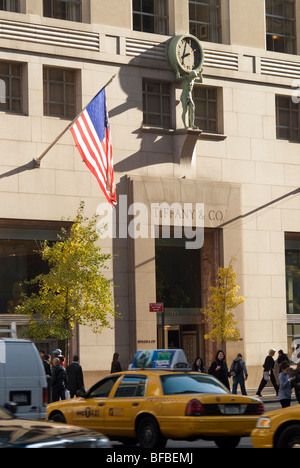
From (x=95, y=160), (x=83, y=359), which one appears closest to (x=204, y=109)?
(x=95, y=160)

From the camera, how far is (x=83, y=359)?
32719mm

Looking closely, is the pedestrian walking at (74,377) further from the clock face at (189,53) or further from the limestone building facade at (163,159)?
the clock face at (189,53)

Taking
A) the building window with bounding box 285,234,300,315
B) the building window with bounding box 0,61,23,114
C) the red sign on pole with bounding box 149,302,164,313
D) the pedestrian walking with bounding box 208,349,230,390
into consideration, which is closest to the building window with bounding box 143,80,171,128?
the building window with bounding box 0,61,23,114

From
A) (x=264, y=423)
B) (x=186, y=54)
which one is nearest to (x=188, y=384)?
(x=264, y=423)

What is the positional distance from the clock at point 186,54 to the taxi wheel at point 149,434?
2153cm

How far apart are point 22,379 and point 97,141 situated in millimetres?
14084

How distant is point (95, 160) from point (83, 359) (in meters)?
7.21

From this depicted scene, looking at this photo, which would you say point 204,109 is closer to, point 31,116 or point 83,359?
point 31,116

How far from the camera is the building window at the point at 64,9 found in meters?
33.6

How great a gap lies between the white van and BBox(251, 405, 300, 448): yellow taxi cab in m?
4.89

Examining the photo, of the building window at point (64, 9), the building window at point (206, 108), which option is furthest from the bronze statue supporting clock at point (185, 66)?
the building window at point (64, 9)

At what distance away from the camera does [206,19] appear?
38000 mm

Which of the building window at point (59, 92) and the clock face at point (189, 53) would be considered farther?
the clock face at point (189, 53)

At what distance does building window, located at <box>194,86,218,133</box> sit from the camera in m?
37.0
